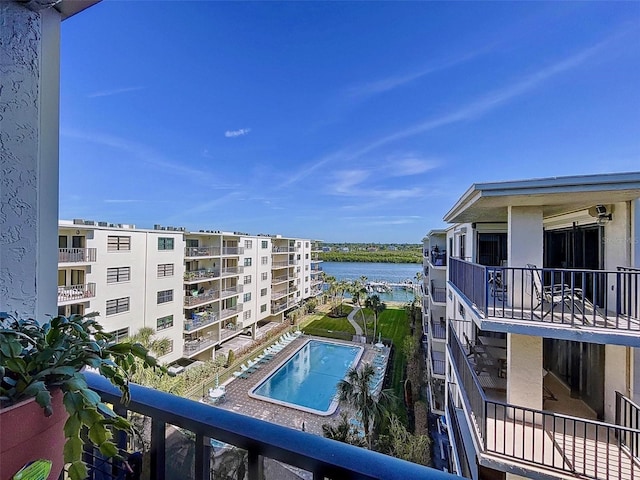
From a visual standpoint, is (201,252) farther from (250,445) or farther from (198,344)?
(250,445)

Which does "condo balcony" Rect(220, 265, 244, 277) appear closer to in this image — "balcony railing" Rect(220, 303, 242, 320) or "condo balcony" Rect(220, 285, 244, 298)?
"condo balcony" Rect(220, 285, 244, 298)

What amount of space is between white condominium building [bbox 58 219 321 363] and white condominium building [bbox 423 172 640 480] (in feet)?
24.9

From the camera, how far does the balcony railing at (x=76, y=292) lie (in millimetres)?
10109

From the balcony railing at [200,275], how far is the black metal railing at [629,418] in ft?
50.0

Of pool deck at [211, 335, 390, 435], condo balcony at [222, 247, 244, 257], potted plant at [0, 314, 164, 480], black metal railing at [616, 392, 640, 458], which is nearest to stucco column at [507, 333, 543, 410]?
black metal railing at [616, 392, 640, 458]

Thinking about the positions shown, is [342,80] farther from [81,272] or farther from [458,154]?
[81,272]

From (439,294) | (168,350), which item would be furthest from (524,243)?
(168,350)

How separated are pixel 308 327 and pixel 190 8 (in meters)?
20.2

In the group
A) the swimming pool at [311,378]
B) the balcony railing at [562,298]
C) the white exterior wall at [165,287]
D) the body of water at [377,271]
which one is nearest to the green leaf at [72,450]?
the balcony railing at [562,298]

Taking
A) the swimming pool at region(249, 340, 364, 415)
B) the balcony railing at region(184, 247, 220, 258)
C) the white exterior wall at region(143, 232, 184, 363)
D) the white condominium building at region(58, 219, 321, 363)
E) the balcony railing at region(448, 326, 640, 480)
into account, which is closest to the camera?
the balcony railing at region(448, 326, 640, 480)

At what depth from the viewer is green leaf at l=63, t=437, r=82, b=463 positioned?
58 centimetres

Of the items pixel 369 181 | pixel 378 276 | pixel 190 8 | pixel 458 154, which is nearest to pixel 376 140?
pixel 458 154

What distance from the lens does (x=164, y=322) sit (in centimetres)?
1345

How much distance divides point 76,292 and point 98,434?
12.6 meters
